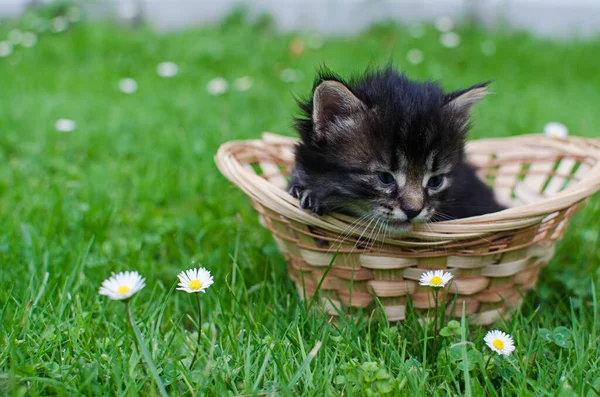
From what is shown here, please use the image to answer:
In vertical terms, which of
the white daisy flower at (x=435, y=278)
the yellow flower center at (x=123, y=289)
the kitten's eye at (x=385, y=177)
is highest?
the yellow flower center at (x=123, y=289)

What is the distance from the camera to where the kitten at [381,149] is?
7.43 feet

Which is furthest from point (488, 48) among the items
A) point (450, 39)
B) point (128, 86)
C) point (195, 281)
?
point (195, 281)

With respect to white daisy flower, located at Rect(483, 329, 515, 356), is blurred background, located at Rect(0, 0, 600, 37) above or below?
below

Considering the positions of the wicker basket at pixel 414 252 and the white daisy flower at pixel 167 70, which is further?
the white daisy flower at pixel 167 70

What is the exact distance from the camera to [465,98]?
8.16 feet

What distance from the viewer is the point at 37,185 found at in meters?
3.62

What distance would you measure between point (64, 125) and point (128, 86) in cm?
127

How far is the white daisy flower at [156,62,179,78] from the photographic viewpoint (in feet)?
19.3

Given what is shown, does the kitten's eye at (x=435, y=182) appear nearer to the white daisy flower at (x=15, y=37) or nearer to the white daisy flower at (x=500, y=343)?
the white daisy flower at (x=500, y=343)

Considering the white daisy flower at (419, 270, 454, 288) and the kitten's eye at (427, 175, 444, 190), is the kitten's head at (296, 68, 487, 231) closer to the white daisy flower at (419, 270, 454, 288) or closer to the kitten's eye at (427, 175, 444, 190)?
the kitten's eye at (427, 175, 444, 190)

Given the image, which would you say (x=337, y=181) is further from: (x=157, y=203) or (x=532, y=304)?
(x=157, y=203)

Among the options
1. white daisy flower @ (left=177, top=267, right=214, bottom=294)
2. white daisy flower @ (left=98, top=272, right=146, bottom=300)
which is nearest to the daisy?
white daisy flower @ (left=177, top=267, right=214, bottom=294)

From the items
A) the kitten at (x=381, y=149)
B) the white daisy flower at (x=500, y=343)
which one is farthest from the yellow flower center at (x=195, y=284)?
the white daisy flower at (x=500, y=343)

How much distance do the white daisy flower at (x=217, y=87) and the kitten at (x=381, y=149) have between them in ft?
10.0
